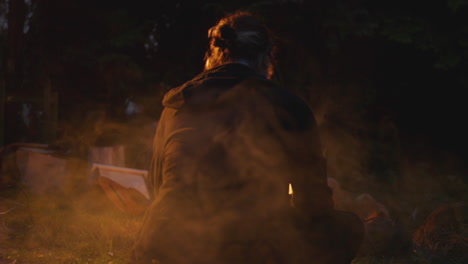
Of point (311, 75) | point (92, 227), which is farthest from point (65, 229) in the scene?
point (311, 75)

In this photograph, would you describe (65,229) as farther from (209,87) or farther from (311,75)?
(311,75)

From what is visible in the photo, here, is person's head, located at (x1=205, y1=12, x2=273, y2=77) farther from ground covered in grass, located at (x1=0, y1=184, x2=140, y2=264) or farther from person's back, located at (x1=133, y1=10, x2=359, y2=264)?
ground covered in grass, located at (x1=0, y1=184, x2=140, y2=264)

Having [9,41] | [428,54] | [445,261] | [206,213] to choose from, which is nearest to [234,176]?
[206,213]

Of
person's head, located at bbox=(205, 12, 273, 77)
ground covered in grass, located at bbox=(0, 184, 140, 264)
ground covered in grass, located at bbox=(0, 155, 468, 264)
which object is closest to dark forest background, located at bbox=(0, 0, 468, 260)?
ground covered in grass, located at bbox=(0, 155, 468, 264)

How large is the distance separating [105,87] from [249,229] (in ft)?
28.2

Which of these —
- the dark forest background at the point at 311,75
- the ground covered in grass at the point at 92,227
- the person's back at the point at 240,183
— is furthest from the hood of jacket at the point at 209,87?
the dark forest background at the point at 311,75

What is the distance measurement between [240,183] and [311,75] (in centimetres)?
759

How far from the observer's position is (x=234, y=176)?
1.71 metres

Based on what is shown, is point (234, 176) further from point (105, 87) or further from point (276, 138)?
point (105, 87)

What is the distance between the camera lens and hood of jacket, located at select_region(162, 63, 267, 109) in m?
1.75

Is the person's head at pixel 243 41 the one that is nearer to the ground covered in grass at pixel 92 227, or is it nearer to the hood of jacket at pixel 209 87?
the hood of jacket at pixel 209 87

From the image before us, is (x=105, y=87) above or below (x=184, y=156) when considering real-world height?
below

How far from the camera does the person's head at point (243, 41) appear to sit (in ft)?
6.18

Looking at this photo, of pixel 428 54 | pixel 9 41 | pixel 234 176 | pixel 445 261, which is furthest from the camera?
pixel 9 41
